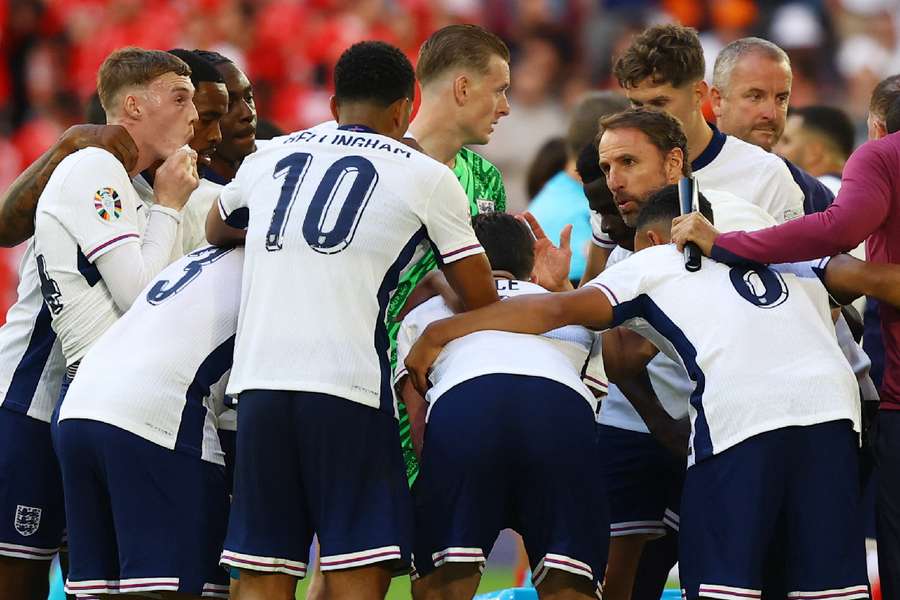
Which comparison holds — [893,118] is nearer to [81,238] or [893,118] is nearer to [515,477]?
[515,477]

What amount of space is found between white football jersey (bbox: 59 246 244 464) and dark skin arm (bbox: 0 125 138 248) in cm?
66

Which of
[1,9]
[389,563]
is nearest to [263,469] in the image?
[389,563]

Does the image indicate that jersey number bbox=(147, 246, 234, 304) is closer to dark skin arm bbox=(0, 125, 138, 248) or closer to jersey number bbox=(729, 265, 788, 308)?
dark skin arm bbox=(0, 125, 138, 248)

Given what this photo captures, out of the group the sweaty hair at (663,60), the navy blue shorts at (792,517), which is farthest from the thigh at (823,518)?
the sweaty hair at (663,60)

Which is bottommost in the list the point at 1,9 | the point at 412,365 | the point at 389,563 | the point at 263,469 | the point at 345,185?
the point at 389,563

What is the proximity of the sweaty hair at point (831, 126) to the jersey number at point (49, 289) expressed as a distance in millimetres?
5234

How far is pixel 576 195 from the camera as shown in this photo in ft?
26.6

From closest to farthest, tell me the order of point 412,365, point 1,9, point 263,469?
point 263,469 → point 412,365 → point 1,9

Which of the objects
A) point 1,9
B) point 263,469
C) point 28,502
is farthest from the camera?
point 1,9

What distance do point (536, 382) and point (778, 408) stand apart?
2.53 ft

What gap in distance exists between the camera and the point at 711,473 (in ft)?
14.5

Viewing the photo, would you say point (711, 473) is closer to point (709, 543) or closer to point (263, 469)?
point (709, 543)

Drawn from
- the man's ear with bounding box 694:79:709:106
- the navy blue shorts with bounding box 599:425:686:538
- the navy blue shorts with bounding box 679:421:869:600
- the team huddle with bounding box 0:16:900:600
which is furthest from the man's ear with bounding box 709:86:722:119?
the navy blue shorts with bounding box 679:421:869:600

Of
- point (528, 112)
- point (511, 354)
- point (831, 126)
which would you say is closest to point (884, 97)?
point (511, 354)
